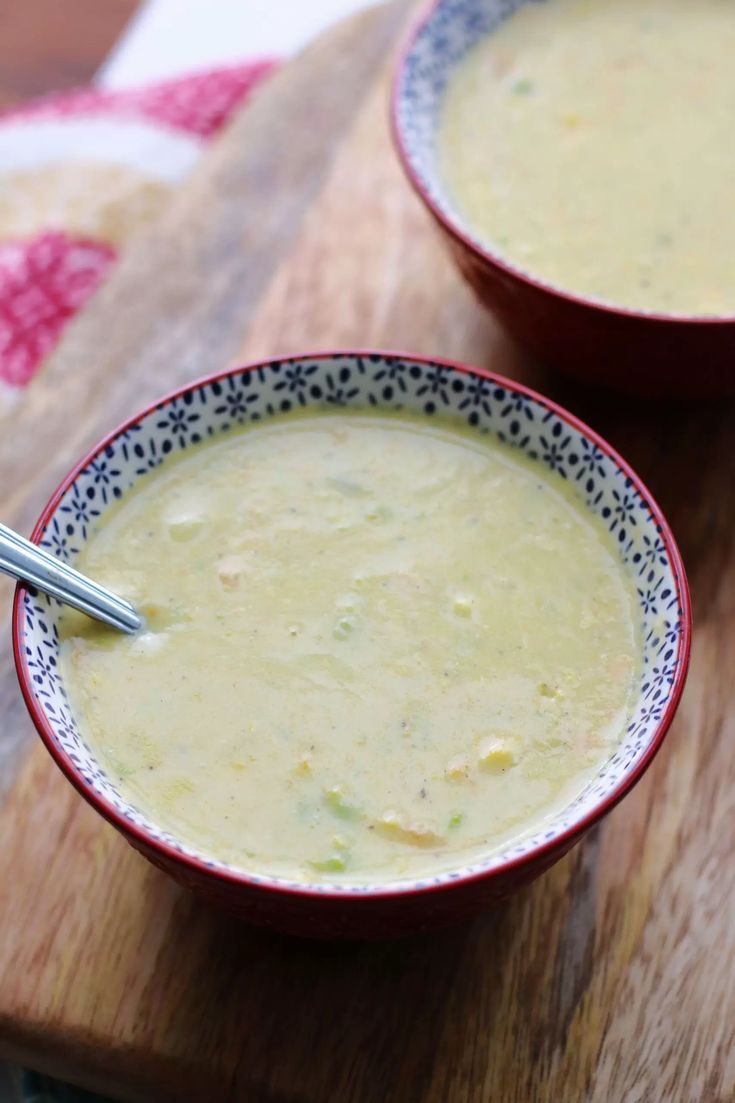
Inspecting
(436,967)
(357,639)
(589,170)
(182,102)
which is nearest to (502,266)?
(589,170)

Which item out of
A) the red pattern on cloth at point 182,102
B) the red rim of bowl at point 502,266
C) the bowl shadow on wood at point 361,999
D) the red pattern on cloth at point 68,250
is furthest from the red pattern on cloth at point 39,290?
the bowl shadow on wood at point 361,999

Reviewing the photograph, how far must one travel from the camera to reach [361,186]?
1.90 meters

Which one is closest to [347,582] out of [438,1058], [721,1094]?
[438,1058]

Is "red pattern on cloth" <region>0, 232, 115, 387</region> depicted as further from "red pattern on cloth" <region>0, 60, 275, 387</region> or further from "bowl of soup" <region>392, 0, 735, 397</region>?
"bowl of soup" <region>392, 0, 735, 397</region>

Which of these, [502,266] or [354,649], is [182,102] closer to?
[502,266]

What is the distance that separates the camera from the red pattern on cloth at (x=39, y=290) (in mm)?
1962

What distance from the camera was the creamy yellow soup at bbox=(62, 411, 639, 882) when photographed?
43.5 inches

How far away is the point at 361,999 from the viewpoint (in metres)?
1.19

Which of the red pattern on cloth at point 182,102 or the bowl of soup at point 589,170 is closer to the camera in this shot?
the bowl of soup at point 589,170

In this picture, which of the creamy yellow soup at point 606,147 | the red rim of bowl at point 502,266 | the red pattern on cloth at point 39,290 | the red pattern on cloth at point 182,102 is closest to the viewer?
the red rim of bowl at point 502,266

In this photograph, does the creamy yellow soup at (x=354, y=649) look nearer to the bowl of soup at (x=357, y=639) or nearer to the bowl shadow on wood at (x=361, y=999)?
the bowl of soup at (x=357, y=639)

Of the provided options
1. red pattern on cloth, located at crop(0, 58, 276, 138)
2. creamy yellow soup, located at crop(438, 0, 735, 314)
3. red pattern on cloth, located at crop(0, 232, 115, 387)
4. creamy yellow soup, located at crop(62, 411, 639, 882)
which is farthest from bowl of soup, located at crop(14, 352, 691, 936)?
red pattern on cloth, located at crop(0, 58, 276, 138)

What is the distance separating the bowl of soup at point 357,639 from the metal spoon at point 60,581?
2cm

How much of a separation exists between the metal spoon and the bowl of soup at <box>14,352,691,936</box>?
0.07 ft
